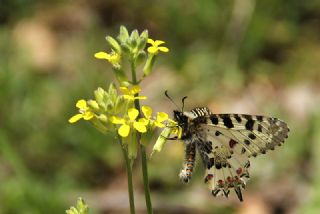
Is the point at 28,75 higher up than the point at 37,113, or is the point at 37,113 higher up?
the point at 28,75

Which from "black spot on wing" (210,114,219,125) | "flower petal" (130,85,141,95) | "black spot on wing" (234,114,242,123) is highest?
"black spot on wing" (210,114,219,125)

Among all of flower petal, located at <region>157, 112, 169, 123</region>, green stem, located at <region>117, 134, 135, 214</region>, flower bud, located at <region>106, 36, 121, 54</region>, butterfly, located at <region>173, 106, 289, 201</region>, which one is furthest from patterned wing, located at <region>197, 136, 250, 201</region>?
flower bud, located at <region>106, 36, 121, 54</region>

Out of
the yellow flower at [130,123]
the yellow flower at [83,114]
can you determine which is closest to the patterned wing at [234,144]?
the yellow flower at [130,123]

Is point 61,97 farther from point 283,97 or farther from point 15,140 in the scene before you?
point 283,97

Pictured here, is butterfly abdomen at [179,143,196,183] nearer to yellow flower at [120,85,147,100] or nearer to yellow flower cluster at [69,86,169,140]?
yellow flower cluster at [69,86,169,140]

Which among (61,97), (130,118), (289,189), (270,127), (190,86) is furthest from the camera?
(190,86)

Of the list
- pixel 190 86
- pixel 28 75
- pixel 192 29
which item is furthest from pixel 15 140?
pixel 192 29

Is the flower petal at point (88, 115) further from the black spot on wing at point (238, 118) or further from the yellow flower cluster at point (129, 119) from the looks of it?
the black spot on wing at point (238, 118)
